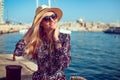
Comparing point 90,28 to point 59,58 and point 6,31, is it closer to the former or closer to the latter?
point 6,31

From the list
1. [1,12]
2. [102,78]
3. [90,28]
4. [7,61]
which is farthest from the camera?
[90,28]

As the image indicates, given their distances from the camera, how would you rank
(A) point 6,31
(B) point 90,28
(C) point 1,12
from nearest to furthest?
(A) point 6,31 → (C) point 1,12 → (B) point 90,28

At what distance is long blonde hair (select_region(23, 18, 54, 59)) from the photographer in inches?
119

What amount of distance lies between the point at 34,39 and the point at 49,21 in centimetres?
31

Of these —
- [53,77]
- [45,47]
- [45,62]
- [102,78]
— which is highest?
[45,47]

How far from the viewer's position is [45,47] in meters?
3.11

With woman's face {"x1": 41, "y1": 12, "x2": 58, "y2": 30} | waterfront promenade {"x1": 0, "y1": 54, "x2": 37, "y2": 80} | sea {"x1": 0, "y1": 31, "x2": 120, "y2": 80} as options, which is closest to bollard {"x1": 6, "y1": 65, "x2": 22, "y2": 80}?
waterfront promenade {"x1": 0, "y1": 54, "x2": 37, "y2": 80}

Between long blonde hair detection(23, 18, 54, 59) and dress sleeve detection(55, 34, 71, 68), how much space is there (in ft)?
0.46

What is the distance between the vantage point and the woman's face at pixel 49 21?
2.98 m

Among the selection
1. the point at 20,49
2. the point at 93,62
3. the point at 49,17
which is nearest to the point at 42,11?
the point at 49,17

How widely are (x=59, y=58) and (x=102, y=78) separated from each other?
16548 mm

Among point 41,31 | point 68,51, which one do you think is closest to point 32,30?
point 41,31

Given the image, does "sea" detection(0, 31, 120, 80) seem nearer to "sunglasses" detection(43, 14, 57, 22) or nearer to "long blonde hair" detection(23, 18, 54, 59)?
"long blonde hair" detection(23, 18, 54, 59)

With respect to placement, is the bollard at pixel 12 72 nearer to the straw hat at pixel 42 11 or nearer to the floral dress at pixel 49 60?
the floral dress at pixel 49 60
